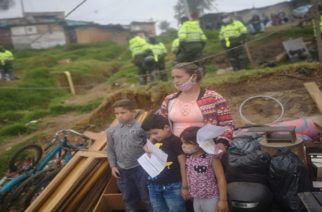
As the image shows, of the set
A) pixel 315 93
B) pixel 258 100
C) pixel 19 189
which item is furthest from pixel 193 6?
pixel 19 189

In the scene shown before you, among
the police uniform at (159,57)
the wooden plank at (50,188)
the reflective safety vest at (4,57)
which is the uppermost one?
the reflective safety vest at (4,57)

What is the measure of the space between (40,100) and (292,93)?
949 centimetres

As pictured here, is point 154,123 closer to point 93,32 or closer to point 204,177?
point 204,177

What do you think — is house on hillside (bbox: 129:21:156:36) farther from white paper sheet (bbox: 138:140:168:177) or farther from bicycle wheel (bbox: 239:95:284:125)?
white paper sheet (bbox: 138:140:168:177)

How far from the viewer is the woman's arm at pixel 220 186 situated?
1.98m

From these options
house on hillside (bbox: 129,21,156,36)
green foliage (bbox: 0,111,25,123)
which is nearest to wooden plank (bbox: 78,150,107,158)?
green foliage (bbox: 0,111,25,123)

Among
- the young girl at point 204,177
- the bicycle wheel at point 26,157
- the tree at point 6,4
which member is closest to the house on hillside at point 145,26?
the tree at point 6,4

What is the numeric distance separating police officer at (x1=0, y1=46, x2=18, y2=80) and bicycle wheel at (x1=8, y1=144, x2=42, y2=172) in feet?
28.7

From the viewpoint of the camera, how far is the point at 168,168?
7.38 ft

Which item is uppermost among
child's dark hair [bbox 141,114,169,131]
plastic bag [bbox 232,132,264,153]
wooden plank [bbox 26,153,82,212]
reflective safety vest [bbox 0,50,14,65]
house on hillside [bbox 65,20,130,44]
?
house on hillside [bbox 65,20,130,44]

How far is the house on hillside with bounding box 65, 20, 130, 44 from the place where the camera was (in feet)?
86.9

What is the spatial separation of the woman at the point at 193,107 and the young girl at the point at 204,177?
19 centimetres

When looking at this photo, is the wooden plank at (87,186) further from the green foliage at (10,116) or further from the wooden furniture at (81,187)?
the green foliage at (10,116)

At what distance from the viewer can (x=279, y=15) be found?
16.6m
